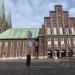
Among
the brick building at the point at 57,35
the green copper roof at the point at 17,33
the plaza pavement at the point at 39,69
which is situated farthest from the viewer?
the green copper roof at the point at 17,33

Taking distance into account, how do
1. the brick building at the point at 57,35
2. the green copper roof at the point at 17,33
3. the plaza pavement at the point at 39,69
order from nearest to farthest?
the plaza pavement at the point at 39,69 < the brick building at the point at 57,35 < the green copper roof at the point at 17,33

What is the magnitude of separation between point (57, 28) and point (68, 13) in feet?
23.0

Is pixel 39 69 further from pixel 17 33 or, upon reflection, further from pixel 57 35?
pixel 17 33

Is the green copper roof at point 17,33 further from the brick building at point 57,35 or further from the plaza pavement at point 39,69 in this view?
the plaza pavement at point 39,69

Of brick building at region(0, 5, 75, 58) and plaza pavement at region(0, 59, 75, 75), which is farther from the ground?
brick building at region(0, 5, 75, 58)

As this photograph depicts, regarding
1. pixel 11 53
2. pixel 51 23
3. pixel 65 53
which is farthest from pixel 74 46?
pixel 11 53

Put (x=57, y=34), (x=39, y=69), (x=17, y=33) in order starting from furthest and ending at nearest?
(x=17, y=33)
(x=57, y=34)
(x=39, y=69)

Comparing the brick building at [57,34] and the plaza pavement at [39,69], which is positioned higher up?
the brick building at [57,34]

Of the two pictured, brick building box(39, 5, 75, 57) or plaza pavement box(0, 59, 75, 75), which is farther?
brick building box(39, 5, 75, 57)

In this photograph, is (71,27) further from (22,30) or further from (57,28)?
(22,30)

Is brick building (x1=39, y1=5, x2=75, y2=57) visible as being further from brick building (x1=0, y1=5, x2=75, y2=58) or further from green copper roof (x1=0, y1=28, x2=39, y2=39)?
green copper roof (x1=0, y1=28, x2=39, y2=39)

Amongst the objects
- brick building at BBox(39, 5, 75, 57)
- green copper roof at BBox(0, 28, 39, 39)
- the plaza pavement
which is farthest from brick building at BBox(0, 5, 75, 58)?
the plaza pavement

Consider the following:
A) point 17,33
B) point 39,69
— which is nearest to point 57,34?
point 17,33

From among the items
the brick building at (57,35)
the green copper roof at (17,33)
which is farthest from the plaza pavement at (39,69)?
the green copper roof at (17,33)
